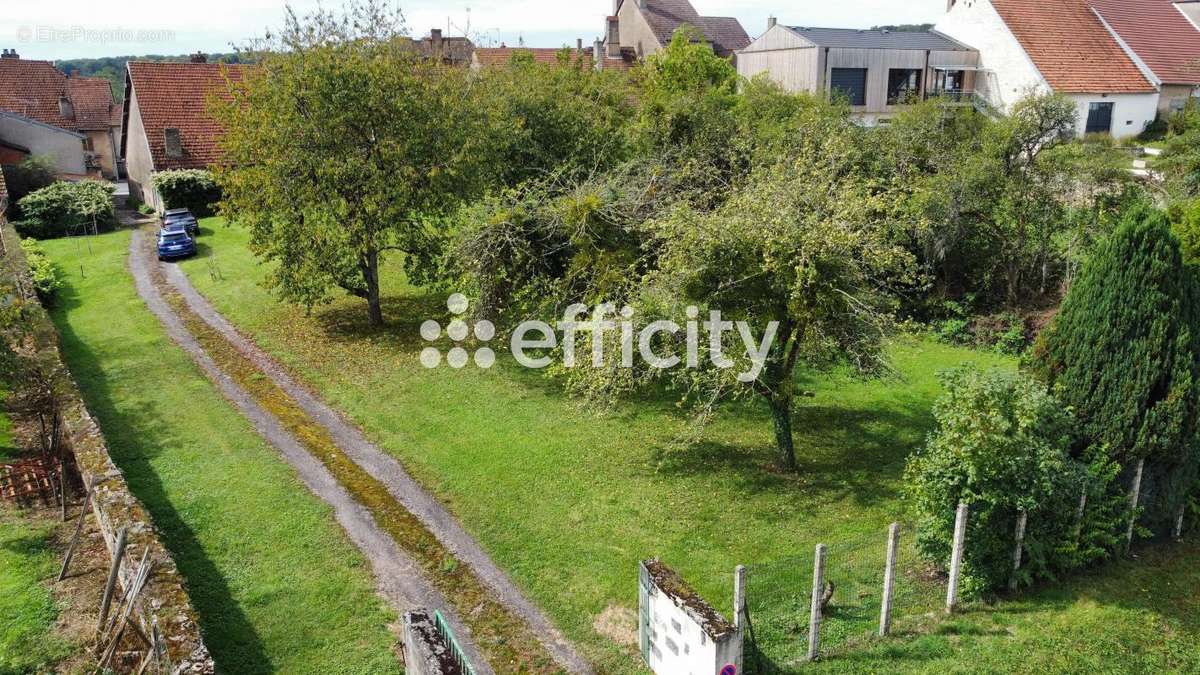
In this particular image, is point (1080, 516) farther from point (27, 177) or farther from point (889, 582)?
point (27, 177)

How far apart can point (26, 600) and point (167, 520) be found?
7.37 ft

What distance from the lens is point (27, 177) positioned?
36.7 m

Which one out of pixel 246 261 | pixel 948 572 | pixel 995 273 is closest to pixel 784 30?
pixel 995 273

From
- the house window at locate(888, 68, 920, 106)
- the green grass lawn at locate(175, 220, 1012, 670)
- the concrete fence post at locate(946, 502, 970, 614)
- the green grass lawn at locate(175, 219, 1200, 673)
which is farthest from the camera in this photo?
the house window at locate(888, 68, 920, 106)

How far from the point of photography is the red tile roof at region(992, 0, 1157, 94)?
3709cm

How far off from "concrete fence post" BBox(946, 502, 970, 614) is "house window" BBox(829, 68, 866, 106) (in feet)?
102

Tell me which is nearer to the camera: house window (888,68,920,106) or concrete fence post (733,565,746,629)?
concrete fence post (733,565,746,629)

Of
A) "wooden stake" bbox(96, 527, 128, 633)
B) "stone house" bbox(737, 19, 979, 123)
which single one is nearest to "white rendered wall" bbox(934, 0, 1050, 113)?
"stone house" bbox(737, 19, 979, 123)

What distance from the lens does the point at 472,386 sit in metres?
18.3

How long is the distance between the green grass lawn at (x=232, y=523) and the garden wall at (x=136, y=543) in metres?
0.77

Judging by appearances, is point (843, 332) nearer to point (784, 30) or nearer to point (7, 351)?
point (7, 351)

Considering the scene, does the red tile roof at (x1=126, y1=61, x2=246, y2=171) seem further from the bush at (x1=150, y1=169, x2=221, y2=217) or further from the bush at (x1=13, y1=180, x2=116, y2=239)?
the bush at (x1=13, y1=180, x2=116, y2=239)

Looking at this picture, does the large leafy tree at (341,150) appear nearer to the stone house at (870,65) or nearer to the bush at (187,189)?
the bush at (187,189)

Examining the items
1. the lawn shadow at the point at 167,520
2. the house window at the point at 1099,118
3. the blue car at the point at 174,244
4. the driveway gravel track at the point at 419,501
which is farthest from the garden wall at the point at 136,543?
the house window at the point at 1099,118
